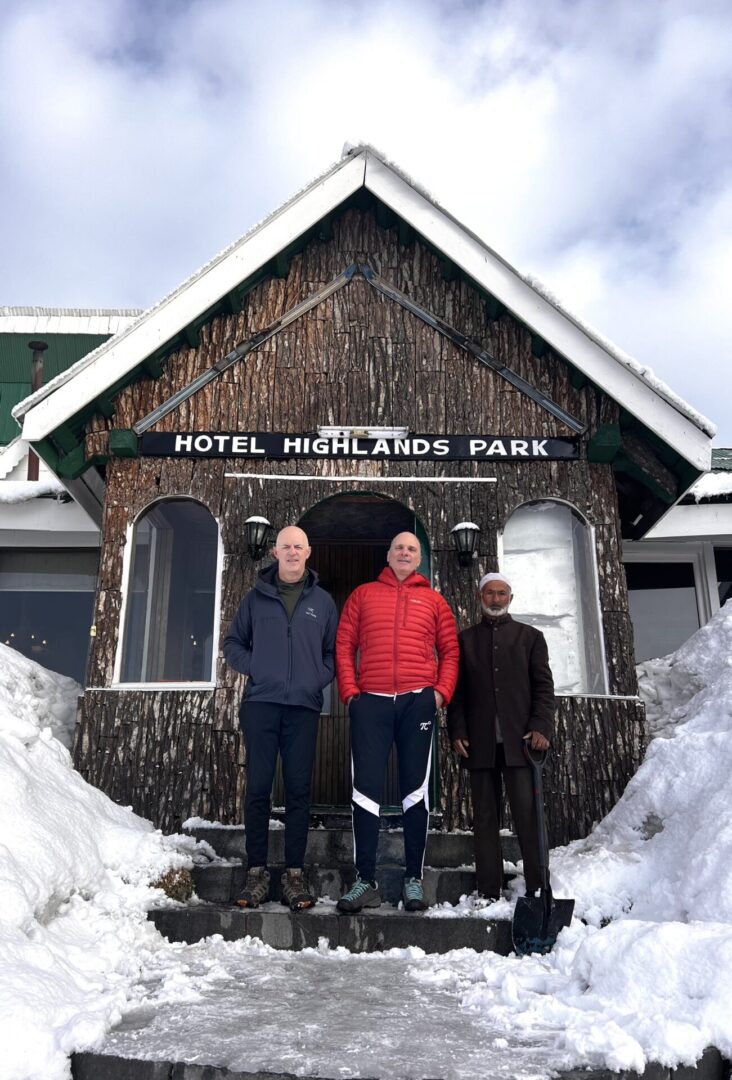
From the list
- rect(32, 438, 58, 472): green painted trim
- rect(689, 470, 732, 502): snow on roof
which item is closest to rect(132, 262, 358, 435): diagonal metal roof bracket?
rect(32, 438, 58, 472): green painted trim

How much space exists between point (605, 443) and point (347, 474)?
1.95 meters

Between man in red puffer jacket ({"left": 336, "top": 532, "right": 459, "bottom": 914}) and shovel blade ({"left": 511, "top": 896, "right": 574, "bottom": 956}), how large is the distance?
56 centimetres

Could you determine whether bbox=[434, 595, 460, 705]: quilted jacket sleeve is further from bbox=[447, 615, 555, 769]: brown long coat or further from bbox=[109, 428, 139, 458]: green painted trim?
bbox=[109, 428, 139, 458]: green painted trim

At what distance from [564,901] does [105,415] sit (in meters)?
4.82

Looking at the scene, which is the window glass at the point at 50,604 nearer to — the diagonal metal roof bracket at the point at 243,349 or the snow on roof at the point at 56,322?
the diagonal metal roof bracket at the point at 243,349

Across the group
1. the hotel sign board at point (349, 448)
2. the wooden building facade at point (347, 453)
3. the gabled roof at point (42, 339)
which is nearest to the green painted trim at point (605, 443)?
the wooden building facade at point (347, 453)

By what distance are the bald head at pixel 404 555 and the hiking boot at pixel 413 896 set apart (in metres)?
1.56

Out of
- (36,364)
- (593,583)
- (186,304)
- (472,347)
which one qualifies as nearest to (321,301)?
(186,304)

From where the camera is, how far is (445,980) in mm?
3482

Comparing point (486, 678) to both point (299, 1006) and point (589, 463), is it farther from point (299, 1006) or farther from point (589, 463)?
point (589, 463)

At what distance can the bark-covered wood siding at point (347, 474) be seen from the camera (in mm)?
6031

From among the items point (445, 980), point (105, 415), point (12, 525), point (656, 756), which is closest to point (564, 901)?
point (445, 980)

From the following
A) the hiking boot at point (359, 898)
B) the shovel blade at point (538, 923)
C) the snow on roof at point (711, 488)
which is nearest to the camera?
the shovel blade at point (538, 923)

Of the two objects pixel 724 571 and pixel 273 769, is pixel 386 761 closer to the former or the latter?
pixel 273 769
